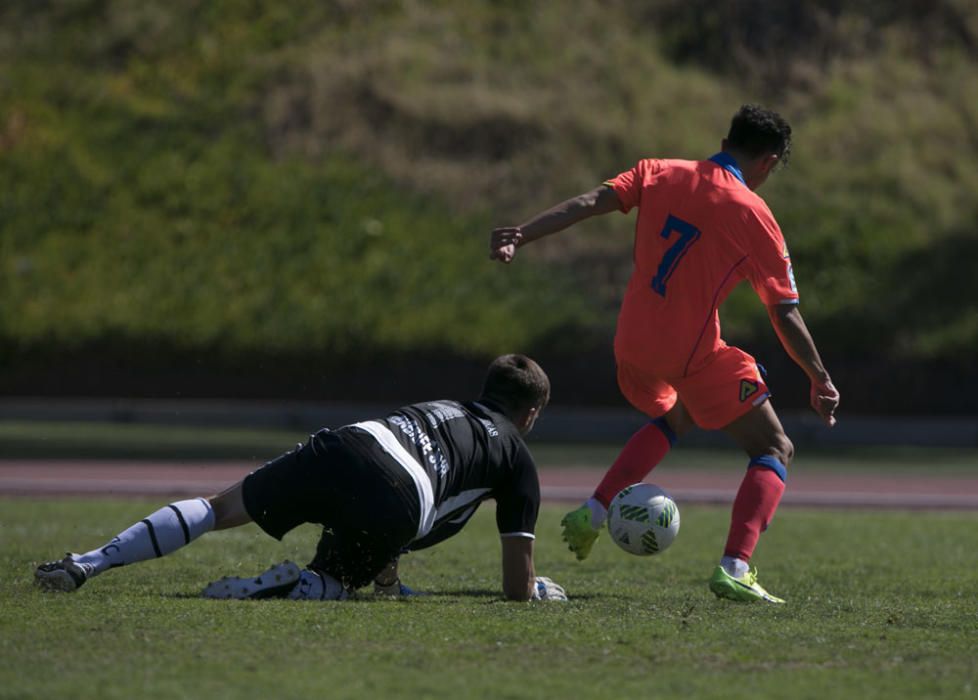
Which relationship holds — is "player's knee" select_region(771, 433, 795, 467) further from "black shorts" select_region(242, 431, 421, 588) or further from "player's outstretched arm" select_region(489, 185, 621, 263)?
"black shorts" select_region(242, 431, 421, 588)

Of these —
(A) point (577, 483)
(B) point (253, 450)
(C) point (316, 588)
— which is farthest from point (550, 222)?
(B) point (253, 450)

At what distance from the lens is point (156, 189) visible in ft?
92.6

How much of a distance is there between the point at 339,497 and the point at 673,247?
6.31ft

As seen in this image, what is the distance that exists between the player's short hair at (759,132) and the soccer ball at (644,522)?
5.56 feet

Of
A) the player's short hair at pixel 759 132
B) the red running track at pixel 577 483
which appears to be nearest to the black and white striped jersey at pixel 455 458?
the player's short hair at pixel 759 132

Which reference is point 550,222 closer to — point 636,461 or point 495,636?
point 636,461

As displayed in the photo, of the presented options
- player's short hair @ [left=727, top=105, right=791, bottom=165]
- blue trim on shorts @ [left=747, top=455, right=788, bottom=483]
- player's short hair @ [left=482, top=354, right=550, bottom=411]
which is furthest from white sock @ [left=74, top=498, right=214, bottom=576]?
player's short hair @ [left=727, top=105, right=791, bottom=165]

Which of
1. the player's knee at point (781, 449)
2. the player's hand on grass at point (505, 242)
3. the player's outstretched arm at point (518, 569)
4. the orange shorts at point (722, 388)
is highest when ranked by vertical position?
the player's hand on grass at point (505, 242)

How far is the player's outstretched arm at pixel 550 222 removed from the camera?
21.5 feet

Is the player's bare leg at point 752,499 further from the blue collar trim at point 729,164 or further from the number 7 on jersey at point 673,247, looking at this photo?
the blue collar trim at point 729,164

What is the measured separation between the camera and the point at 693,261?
263 inches

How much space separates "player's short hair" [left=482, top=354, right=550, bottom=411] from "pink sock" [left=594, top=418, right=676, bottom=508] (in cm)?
90

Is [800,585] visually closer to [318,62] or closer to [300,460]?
[300,460]

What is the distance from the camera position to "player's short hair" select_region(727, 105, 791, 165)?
22.7 feet
